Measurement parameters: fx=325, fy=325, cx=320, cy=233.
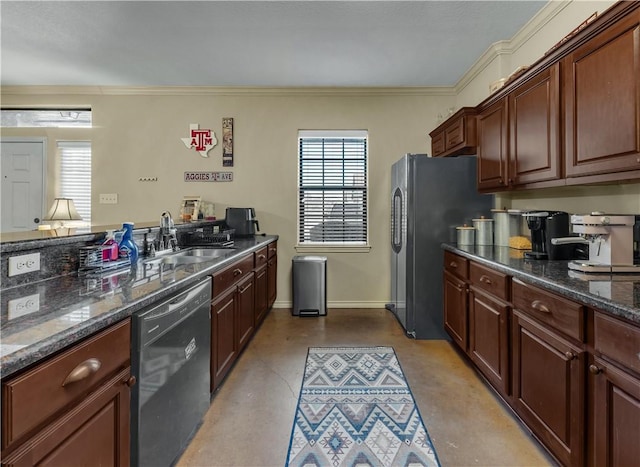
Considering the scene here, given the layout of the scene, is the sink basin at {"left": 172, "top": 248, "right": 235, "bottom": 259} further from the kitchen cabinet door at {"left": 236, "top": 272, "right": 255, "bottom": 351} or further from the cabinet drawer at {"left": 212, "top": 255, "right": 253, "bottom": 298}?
the kitchen cabinet door at {"left": 236, "top": 272, "right": 255, "bottom": 351}

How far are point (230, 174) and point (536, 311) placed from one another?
3615mm

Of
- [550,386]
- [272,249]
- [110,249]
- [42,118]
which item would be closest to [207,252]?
[110,249]

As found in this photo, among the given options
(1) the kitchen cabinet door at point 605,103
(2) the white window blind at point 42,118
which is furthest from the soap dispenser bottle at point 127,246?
(2) the white window blind at point 42,118

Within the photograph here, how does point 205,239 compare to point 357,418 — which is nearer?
point 357,418

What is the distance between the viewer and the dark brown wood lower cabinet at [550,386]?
1.32 m

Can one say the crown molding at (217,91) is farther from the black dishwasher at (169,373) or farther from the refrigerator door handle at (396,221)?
the black dishwasher at (169,373)

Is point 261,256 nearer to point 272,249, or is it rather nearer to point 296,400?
point 272,249

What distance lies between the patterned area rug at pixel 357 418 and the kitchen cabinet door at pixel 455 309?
56 cm

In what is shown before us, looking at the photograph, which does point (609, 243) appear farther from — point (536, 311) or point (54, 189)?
point (54, 189)

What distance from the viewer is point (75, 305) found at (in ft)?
3.55

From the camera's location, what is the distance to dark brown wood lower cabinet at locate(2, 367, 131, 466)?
31.6 inches

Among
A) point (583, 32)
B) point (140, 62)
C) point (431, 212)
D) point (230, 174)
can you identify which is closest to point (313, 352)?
point (431, 212)

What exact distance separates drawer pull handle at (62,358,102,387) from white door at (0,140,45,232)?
14.7ft

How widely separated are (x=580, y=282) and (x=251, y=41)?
3.16 m
